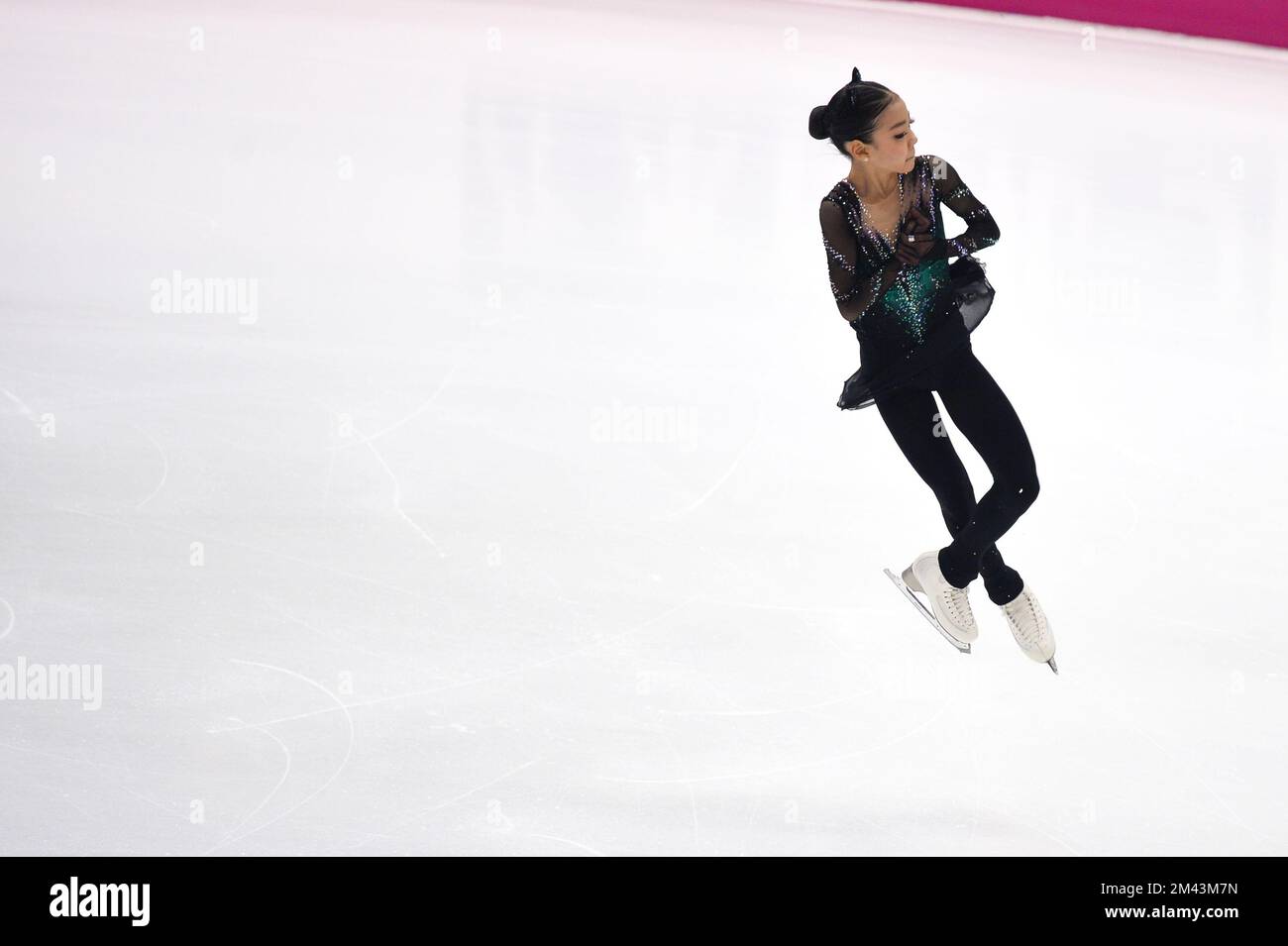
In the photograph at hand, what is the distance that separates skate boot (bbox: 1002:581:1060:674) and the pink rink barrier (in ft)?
24.8

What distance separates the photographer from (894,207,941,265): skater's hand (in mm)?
2434

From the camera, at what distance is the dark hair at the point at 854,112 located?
7.54 feet

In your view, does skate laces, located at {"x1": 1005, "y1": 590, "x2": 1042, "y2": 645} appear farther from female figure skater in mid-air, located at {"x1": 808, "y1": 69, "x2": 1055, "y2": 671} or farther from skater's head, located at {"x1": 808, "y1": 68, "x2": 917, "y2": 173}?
skater's head, located at {"x1": 808, "y1": 68, "x2": 917, "y2": 173}

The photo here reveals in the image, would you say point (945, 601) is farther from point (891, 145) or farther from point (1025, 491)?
point (891, 145)

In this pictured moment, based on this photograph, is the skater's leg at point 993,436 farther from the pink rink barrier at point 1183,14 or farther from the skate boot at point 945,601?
the pink rink barrier at point 1183,14

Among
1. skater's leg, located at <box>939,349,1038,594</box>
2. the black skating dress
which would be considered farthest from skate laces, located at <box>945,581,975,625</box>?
the black skating dress

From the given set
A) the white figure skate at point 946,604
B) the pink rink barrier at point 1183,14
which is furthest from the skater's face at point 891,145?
the pink rink barrier at point 1183,14

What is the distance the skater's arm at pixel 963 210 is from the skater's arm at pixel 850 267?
0.51ft

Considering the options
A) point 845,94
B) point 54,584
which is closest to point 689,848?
point 845,94

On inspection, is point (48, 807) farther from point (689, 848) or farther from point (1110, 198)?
point (1110, 198)

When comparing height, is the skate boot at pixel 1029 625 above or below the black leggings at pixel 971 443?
below

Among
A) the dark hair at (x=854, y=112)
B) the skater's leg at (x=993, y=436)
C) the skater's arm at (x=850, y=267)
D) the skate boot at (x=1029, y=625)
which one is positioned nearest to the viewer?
the dark hair at (x=854, y=112)

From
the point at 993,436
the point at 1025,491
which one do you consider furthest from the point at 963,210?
the point at 1025,491

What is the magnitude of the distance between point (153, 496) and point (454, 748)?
1.18 metres
